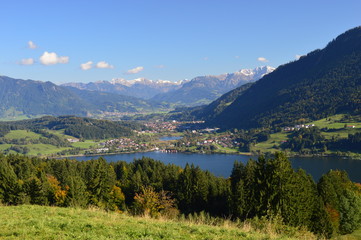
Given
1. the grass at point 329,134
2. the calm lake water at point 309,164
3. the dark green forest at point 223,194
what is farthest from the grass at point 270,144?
the dark green forest at point 223,194

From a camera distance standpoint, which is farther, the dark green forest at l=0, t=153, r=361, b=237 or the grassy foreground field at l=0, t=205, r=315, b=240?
the dark green forest at l=0, t=153, r=361, b=237

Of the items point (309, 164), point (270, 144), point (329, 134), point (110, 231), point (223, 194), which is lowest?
point (309, 164)

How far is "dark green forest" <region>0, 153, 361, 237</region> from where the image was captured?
24.8 metres

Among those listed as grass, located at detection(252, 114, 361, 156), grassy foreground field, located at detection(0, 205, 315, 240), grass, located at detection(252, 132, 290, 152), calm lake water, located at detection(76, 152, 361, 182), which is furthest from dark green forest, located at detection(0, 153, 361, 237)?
grass, located at detection(252, 114, 361, 156)

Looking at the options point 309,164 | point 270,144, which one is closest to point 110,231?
point 309,164

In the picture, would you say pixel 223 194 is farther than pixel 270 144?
No

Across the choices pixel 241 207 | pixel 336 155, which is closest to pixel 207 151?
pixel 336 155

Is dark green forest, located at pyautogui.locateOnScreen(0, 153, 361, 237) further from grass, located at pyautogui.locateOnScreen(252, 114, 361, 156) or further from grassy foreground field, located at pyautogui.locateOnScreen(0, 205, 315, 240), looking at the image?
grass, located at pyautogui.locateOnScreen(252, 114, 361, 156)

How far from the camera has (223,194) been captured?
176 feet

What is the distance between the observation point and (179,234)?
39.5ft

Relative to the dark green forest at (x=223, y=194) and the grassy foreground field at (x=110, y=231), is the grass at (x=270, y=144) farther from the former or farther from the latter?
the grassy foreground field at (x=110, y=231)

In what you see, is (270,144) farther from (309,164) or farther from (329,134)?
(309,164)

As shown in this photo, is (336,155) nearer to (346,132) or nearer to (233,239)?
(346,132)

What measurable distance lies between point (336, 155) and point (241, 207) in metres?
125
